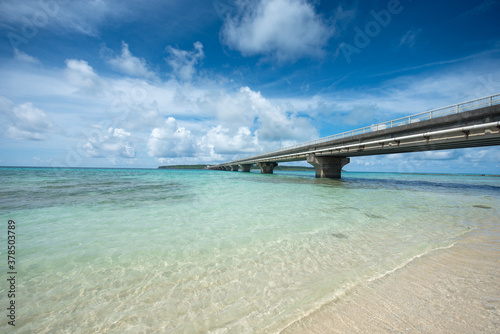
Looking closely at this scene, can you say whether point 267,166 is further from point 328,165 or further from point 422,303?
point 422,303

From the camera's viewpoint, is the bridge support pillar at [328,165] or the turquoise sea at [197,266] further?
the bridge support pillar at [328,165]

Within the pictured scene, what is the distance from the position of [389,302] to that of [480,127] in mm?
22627

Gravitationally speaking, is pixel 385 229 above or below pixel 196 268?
below

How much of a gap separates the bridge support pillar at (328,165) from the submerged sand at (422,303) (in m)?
37.0

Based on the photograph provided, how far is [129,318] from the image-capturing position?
2.63 m

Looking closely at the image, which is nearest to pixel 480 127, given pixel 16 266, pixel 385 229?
pixel 385 229

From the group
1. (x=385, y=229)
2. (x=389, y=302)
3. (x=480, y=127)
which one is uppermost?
(x=480, y=127)

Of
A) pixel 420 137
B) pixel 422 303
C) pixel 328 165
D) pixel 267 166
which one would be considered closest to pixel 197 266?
pixel 422 303

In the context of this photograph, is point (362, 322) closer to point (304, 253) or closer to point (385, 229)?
point (304, 253)

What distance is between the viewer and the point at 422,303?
280 cm

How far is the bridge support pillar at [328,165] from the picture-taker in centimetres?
3991

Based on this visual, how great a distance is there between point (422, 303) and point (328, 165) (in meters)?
40.0

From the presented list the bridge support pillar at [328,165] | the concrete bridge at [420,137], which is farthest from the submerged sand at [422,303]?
the bridge support pillar at [328,165]

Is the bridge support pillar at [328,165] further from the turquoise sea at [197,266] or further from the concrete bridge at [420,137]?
the turquoise sea at [197,266]
